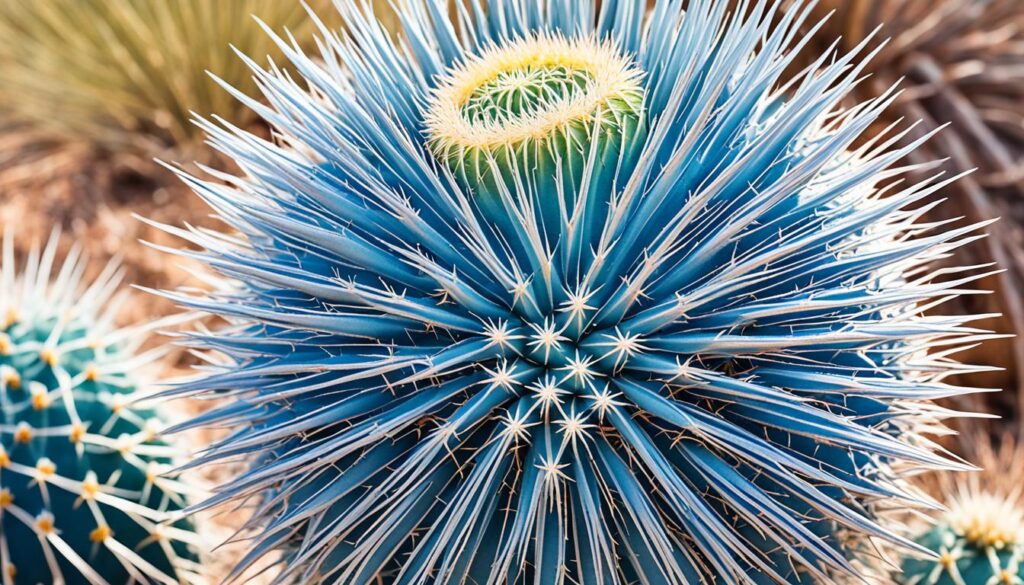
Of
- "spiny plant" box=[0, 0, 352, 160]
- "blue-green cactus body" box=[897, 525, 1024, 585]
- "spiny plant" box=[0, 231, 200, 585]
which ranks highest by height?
"spiny plant" box=[0, 0, 352, 160]

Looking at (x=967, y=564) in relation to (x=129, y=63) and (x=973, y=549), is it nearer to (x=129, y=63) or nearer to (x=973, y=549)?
(x=973, y=549)

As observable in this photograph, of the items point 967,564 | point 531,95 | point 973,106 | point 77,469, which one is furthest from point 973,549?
point 973,106

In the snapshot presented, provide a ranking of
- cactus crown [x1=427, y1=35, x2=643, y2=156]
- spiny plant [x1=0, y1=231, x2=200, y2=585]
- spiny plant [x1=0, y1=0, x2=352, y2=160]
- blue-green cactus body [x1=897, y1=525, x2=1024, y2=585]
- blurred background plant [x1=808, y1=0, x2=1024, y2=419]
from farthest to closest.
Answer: spiny plant [x1=0, y1=0, x2=352, y2=160], blurred background plant [x1=808, y1=0, x2=1024, y2=419], spiny plant [x1=0, y1=231, x2=200, y2=585], blue-green cactus body [x1=897, y1=525, x2=1024, y2=585], cactus crown [x1=427, y1=35, x2=643, y2=156]

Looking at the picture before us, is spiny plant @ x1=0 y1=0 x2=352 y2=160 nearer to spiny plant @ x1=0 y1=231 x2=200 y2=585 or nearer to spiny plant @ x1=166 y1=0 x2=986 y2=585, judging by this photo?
spiny plant @ x1=0 y1=231 x2=200 y2=585

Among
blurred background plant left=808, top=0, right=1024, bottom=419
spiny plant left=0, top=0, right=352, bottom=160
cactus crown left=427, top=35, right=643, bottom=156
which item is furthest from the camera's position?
spiny plant left=0, top=0, right=352, bottom=160

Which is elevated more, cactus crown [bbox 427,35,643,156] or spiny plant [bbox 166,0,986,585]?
cactus crown [bbox 427,35,643,156]

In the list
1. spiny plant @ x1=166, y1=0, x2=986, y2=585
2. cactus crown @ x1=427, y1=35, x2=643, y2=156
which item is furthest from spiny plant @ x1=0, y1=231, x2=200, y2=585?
cactus crown @ x1=427, y1=35, x2=643, y2=156

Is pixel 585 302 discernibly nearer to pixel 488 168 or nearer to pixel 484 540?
pixel 488 168
